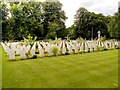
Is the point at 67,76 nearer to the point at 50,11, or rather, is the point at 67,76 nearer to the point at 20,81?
the point at 20,81

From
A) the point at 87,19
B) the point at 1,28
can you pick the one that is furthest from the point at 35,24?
the point at 87,19

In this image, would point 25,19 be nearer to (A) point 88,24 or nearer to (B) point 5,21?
(B) point 5,21

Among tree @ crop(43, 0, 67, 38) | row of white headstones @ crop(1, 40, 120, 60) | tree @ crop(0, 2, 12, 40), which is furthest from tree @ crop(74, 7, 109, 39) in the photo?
row of white headstones @ crop(1, 40, 120, 60)

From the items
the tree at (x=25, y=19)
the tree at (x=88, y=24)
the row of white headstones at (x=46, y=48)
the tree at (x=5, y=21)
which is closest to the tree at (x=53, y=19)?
the tree at (x=25, y=19)

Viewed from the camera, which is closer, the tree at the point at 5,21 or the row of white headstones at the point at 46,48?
the row of white headstones at the point at 46,48

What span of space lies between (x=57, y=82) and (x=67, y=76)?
909 mm

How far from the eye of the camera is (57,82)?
6.80m

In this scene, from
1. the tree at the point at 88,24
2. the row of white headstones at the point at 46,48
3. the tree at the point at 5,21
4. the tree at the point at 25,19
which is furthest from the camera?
the tree at the point at 88,24

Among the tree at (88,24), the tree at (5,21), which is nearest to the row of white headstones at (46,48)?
the tree at (5,21)

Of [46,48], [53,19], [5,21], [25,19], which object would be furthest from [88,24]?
[46,48]

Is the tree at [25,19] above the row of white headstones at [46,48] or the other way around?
above

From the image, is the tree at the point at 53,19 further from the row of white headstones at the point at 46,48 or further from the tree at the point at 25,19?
the row of white headstones at the point at 46,48

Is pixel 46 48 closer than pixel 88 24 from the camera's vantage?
Yes

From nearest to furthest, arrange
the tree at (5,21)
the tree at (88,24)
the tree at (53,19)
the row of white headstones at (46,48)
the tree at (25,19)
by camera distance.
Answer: the row of white headstones at (46,48) → the tree at (5,21) → the tree at (25,19) → the tree at (53,19) → the tree at (88,24)
